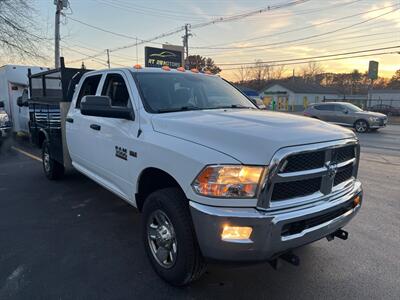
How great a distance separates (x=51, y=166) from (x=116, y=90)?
3.19 metres

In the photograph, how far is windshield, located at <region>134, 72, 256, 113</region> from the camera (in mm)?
3562

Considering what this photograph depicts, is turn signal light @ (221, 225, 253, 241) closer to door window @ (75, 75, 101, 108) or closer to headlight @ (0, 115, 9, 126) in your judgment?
door window @ (75, 75, 101, 108)

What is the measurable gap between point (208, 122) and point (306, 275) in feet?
5.76

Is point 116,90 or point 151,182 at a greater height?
point 116,90

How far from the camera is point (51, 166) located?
6.45 meters

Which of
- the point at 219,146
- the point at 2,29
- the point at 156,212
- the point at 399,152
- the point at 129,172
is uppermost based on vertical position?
the point at 2,29

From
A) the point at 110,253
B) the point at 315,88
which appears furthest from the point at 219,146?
the point at 315,88

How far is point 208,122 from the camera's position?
2898 mm

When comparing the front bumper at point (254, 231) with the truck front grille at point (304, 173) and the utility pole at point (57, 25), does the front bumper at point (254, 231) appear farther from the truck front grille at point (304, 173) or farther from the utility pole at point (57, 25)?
the utility pole at point (57, 25)

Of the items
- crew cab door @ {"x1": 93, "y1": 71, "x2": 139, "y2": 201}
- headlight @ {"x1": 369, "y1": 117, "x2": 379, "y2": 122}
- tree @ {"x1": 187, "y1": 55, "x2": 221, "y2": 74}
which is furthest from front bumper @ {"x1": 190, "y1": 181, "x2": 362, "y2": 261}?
tree @ {"x1": 187, "y1": 55, "x2": 221, "y2": 74}

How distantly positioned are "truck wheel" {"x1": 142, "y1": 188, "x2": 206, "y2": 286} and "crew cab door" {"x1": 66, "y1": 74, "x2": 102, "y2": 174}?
1567mm

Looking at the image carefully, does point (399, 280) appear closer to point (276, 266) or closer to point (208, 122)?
point (276, 266)

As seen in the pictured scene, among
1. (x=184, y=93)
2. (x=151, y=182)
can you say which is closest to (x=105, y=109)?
(x=151, y=182)

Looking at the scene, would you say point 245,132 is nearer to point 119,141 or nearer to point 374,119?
point 119,141
